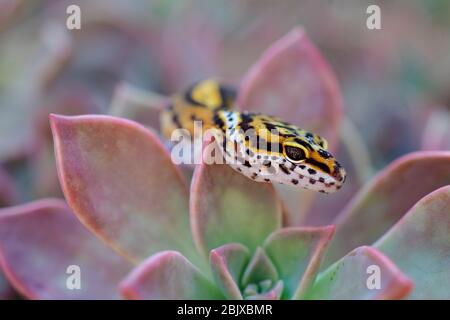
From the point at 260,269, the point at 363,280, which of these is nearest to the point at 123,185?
the point at 260,269

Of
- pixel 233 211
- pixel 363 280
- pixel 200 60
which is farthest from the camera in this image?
pixel 200 60

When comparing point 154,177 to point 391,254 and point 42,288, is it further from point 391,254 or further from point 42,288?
point 391,254

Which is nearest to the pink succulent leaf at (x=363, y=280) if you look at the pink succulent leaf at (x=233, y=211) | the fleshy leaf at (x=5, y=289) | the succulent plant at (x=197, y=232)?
the succulent plant at (x=197, y=232)

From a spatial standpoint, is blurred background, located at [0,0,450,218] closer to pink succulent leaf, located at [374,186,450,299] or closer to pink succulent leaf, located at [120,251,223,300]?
pink succulent leaf, located at [374,186,450,299]

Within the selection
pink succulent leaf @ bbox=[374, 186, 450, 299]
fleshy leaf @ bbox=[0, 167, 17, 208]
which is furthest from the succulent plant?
fleshy leaf @ bbox=[0, 167, 17, 208]

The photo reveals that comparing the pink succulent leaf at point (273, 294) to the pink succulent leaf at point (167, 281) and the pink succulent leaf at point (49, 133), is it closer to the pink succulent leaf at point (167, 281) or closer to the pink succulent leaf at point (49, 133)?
Result: the pink succulent leaf at point (167, 281)

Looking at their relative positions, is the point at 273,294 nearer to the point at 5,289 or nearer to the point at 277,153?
the point at 277,153
